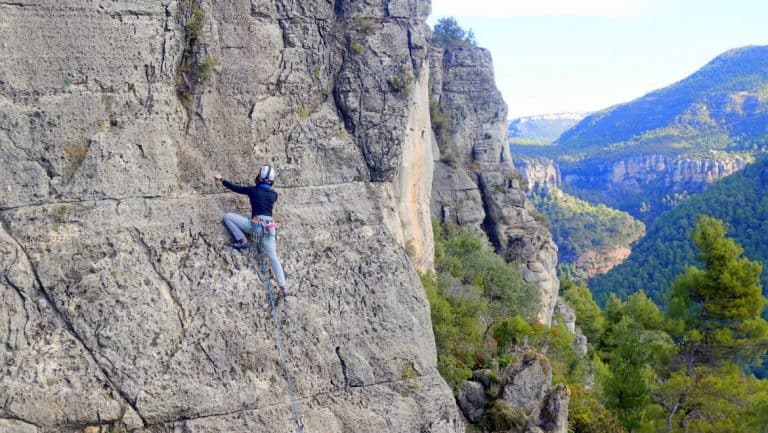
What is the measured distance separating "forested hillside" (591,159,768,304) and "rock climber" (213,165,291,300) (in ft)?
227

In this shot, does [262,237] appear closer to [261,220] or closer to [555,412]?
[261,220]

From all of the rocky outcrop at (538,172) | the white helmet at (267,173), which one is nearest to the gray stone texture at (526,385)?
the white helmet at (267,173)

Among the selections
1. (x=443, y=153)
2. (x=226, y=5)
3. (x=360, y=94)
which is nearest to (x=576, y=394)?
(x=360, y=94)

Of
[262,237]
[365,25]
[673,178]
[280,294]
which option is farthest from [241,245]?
[673,178]

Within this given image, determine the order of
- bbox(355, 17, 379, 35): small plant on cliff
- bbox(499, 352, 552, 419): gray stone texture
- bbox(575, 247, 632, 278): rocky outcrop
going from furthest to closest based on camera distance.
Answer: bbox(575, 247, 632, 278): rocky outcrop < bbox(499, 352, 552, 419): gray stone texture < bbox(355, 17, 379, 35): small plant on cliff

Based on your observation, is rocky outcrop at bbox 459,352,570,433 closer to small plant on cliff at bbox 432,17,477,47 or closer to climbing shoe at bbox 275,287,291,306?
climbing shoe at bbox 275,287,291,306

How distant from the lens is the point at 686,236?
85.1 meters

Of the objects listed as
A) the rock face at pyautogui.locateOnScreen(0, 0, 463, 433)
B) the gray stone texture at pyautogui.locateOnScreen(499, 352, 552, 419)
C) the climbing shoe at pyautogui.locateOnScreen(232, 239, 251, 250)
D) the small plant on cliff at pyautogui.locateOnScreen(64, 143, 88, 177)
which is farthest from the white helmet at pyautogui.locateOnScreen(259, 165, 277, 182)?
the gray stone texture at pyautogui.locateOnScreen(499, 352, 552, 419)

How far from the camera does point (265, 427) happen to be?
1032cm

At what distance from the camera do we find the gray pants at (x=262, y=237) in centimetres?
1116

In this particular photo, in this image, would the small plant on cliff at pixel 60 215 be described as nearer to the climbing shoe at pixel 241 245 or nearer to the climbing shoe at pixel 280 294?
the climbing shoe at pixel 241 245

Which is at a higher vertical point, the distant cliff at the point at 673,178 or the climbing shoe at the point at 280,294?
the climbing shoe at the point at 280,294

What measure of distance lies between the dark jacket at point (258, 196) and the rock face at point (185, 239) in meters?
0.67

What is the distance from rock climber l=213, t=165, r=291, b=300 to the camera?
36.4 feet
